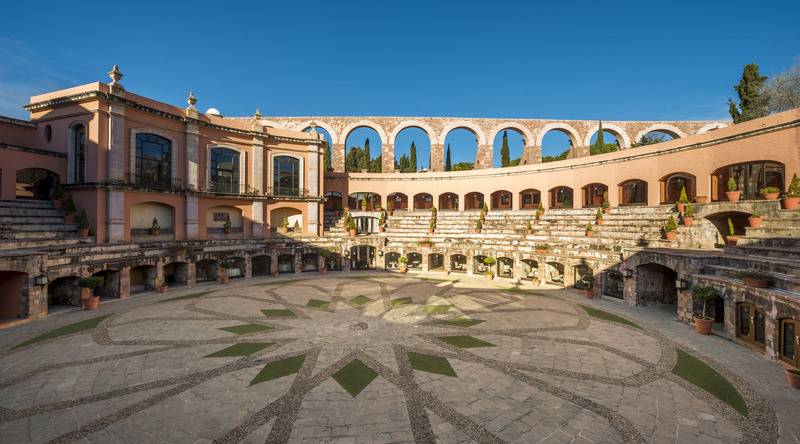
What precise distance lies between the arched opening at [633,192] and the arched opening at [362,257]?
2310 cm

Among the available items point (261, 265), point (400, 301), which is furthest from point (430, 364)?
point (261, 265)

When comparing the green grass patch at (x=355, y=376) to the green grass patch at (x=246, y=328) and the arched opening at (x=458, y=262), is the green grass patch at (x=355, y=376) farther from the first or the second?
the arched opening at (x=458, y=262)

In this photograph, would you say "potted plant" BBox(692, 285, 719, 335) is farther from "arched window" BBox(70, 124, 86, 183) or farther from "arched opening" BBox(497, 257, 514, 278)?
"arched window" BBox(70, 124, 86, 183)

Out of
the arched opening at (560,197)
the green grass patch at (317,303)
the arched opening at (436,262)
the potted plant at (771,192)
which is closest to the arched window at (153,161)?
the green grass patch at (317,303)

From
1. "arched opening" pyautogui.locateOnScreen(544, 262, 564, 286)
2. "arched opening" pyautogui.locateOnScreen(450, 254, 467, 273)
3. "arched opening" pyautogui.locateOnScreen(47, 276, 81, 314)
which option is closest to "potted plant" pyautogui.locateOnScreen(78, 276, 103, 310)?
"arched opening" pyautogui.locateOnScreen(47, 276, 81, 314)

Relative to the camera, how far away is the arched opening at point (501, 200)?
132 feet

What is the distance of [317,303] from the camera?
18359 mm

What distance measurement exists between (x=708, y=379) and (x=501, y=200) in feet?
104

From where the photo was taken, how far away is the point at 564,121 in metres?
41.2

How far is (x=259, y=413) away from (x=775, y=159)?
28.6 meters

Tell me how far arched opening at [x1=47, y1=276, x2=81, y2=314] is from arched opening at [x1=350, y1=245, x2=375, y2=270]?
18.5 meters

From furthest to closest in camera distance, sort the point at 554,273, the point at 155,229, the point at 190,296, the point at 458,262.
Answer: the point at 458,262, the point at 554,273, the point at 155,229, the point at 190,296

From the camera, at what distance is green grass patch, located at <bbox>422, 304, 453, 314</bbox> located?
16766mm

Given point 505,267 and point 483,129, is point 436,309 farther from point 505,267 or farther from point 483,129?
point 483,129
